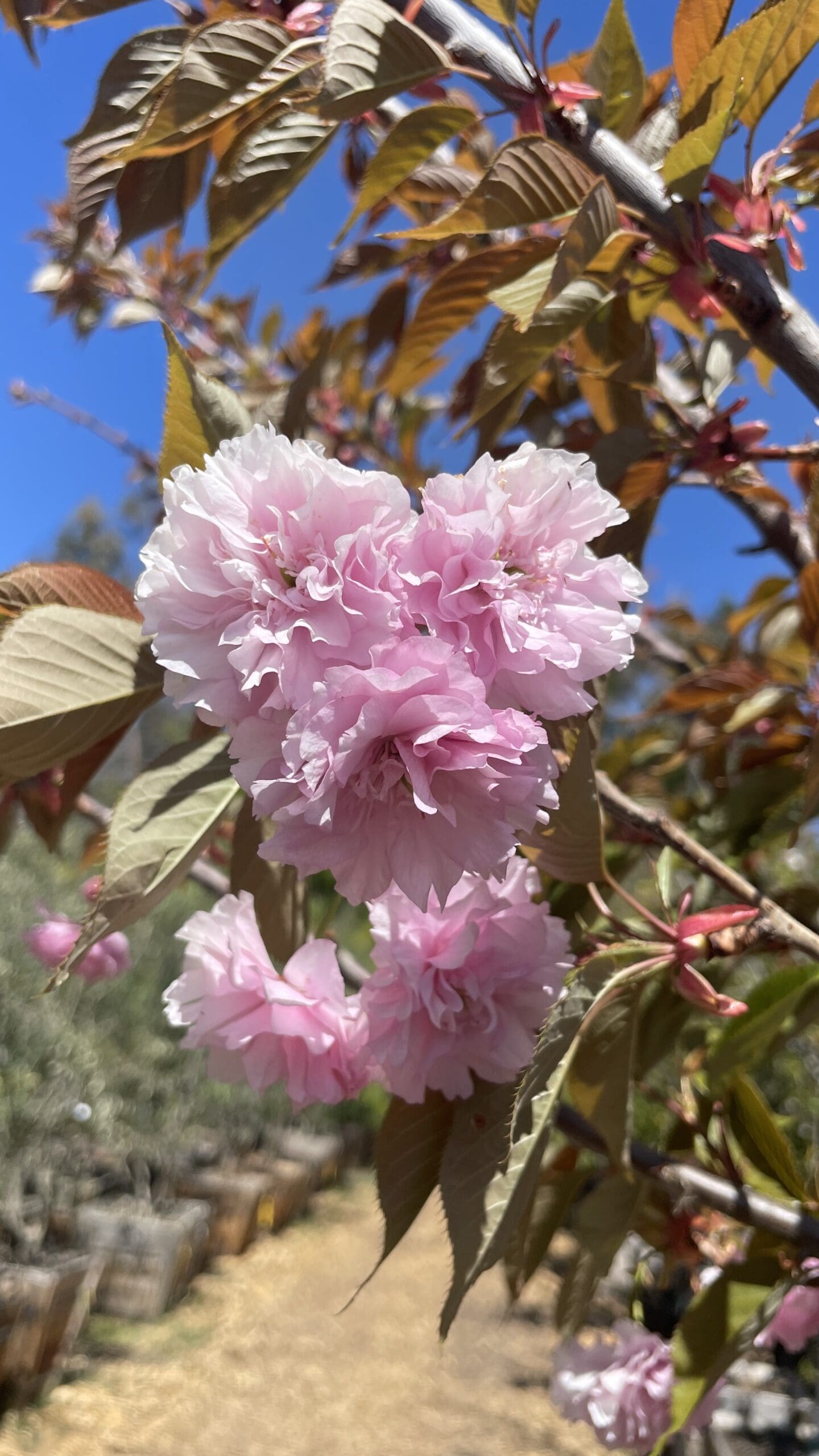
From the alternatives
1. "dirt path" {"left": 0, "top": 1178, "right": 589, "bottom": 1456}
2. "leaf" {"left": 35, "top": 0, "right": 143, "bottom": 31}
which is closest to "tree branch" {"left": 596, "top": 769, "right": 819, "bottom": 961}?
"leaf" {"left": 35, "top": 0, "right": 143, "bottom": 31}

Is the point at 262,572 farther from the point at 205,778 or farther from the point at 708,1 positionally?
the point at 708,1

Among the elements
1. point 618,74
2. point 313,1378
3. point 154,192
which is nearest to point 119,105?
point 154,192

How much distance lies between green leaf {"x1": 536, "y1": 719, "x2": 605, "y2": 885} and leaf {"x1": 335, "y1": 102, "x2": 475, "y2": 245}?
0.33m

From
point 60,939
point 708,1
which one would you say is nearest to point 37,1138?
point 60,939

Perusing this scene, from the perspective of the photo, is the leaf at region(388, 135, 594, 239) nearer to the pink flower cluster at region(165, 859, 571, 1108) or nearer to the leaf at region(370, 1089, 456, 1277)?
the pink flower cluster at region(165, 859, 571, 1108)

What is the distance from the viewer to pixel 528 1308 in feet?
14.2

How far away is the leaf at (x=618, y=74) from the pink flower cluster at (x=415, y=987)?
18.2 inches

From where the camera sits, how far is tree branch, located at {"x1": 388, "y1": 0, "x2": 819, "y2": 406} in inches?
20.9

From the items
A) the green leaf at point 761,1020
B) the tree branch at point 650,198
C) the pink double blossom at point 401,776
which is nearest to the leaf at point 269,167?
the tree branch at point 650,198

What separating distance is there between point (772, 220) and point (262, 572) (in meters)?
0.42

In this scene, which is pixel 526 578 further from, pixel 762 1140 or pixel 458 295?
pixel 762 1140

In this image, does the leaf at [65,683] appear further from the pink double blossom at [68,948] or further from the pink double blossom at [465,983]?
the pink double blossom at [68,948]

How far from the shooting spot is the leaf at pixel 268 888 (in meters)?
0.49

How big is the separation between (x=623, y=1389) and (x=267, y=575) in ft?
2.83
